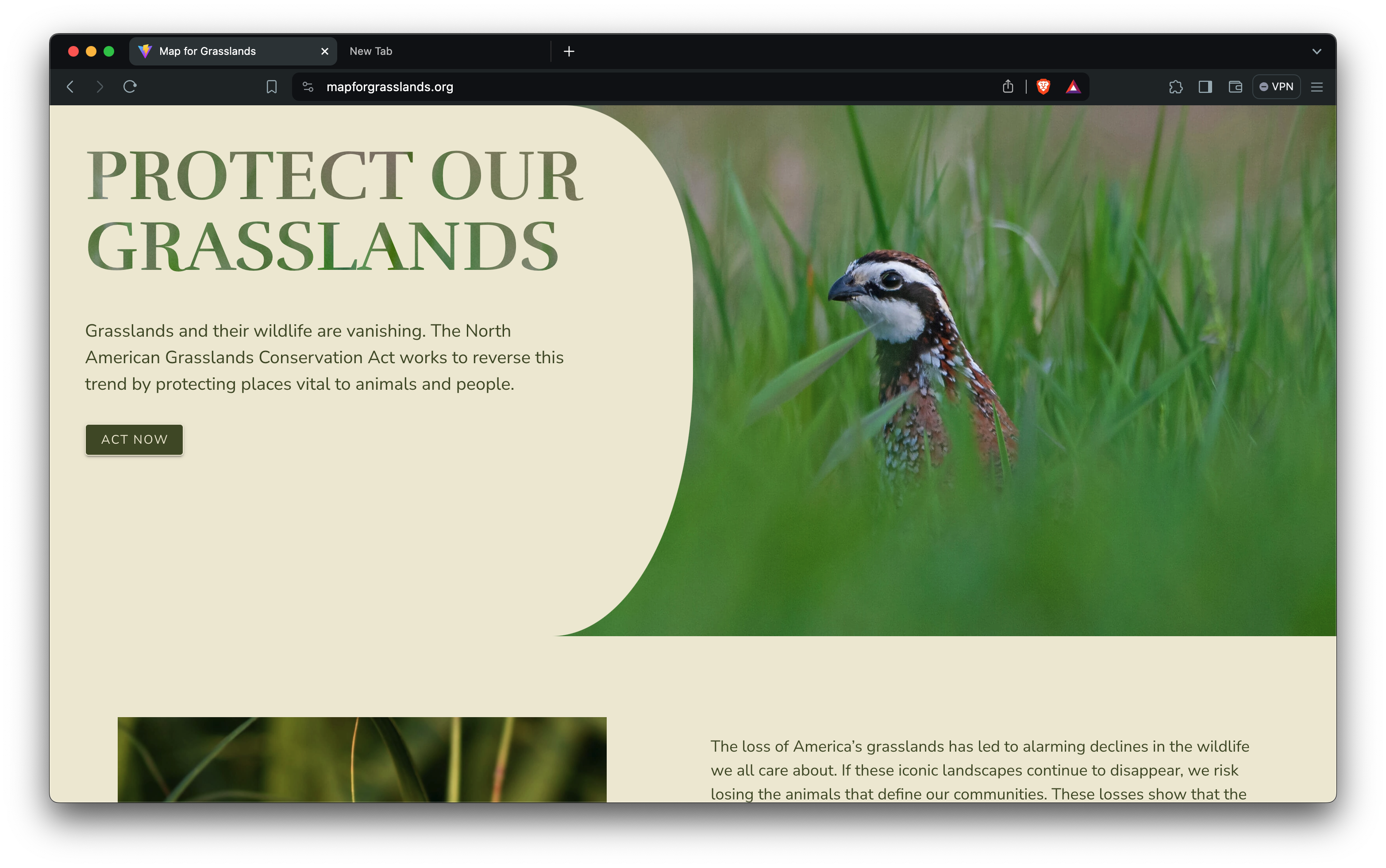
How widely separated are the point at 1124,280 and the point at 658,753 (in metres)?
1.96

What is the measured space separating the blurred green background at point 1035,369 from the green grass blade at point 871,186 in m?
0.01

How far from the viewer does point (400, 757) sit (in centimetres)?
299

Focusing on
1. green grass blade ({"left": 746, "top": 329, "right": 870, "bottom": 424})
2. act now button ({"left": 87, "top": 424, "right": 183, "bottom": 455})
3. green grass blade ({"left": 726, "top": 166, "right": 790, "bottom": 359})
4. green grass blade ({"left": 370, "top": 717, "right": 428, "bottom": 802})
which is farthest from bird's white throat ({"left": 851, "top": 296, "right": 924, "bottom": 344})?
act now button ({"left": 87, "top": 424, "right": 183, "bottom": 455})

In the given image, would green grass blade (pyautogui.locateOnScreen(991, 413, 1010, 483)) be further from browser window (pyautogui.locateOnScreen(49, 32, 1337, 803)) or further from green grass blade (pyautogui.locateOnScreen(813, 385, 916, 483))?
green grass blade (pyautogui.locateOnScreen(813, 385, 916, 483))

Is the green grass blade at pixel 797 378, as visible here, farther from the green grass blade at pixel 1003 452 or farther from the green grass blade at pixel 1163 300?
the green grass blade at pixel 1163 300

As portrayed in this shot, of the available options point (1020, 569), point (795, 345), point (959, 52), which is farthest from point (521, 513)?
point (959, 52)

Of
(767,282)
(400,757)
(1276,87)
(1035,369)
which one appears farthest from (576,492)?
(1276,87)

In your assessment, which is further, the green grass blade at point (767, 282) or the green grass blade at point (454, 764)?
the green grass blade at point (767, 282)

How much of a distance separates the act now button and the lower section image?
72 cm

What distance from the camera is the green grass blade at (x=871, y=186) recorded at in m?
3.23

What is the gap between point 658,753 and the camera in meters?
2.96

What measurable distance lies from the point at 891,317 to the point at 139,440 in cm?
216

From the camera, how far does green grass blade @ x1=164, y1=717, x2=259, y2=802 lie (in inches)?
118

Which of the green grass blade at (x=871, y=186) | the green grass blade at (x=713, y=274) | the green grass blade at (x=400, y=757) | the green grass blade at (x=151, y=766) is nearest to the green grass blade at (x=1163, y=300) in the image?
the green grass blade at (x=871, y=186)
